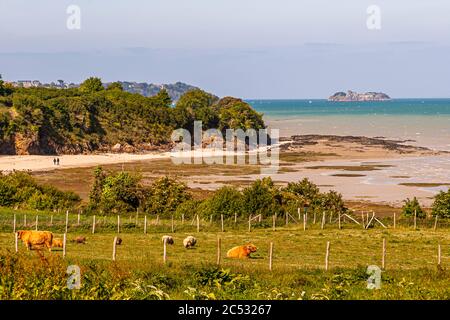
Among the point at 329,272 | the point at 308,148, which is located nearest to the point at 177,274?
the point at 329,272

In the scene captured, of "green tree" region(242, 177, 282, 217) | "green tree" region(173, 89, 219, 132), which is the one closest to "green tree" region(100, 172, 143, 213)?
"green tree" region(242, 177, 282, 217)

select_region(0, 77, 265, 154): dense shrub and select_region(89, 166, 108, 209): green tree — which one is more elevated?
select_region(0, 77, 265, 154): dense shrub

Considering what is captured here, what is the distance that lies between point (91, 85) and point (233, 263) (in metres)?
142

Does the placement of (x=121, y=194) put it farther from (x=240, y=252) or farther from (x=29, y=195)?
(x=240, y=252)

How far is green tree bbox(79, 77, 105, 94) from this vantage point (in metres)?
165

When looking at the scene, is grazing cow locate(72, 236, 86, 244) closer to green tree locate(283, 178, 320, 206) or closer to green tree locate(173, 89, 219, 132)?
green tree locate(283, 178, 320, 206)

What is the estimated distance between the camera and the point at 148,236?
4150 cm

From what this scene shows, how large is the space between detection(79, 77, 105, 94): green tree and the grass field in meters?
115

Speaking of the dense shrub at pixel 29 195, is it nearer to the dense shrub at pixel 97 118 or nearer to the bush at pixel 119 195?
the bush at pixel 119 195

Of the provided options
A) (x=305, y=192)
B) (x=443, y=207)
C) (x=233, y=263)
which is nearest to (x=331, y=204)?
(x=305, y=192)

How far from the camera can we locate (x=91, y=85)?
Result: 167 metres

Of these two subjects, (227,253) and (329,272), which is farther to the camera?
(227,253)
